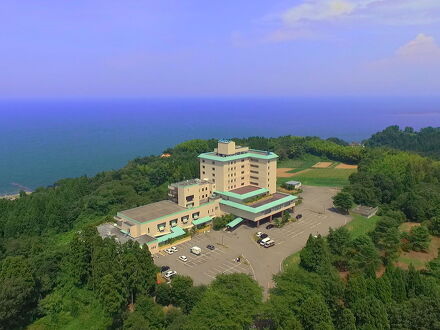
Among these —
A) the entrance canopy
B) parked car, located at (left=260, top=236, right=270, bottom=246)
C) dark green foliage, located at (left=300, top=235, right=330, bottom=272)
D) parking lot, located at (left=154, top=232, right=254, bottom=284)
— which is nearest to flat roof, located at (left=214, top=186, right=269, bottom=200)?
the entrance canopy

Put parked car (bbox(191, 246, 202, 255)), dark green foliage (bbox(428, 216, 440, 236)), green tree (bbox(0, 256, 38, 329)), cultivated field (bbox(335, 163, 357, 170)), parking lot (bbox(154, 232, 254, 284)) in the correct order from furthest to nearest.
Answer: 1. cultivated field (bbox(335, 163, 357, 170))
2. dark green foliage (bbox(428, 216, 440, 236))
3. parked car (bbox(191, 246, 202, 255))
4. parking lot (bbox(154, 232, 254, 284))
5. green tree (bbox(0, 256, 38, 329))

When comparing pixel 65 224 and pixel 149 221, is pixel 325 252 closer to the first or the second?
pixel 149 221

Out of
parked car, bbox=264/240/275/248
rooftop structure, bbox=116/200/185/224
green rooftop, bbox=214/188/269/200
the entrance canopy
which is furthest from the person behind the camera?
green rooftop, bbox=214/188/269/200

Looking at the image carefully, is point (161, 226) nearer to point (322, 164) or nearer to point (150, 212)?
point (150, 212)

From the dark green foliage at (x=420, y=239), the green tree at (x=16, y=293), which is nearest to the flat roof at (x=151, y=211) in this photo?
the green tree at (x=16, y=293)

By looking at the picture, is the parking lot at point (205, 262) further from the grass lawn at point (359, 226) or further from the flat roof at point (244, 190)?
the flat roof at point (244, 190)

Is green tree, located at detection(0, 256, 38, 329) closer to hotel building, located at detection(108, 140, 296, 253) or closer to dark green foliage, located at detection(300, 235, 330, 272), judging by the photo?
hotel building, located at detection(108, 140, 296, 253)

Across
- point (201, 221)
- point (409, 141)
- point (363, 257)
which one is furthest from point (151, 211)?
point (409, 141)
